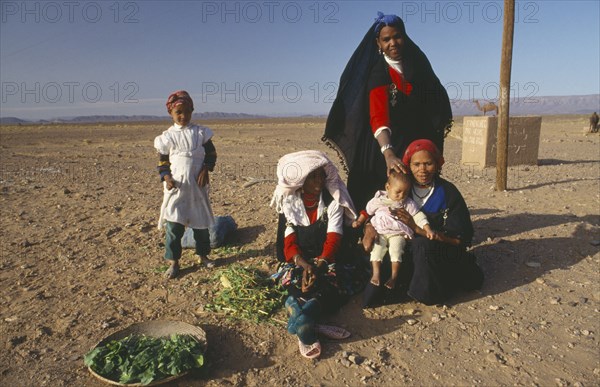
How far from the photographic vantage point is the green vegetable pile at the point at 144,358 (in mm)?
2643

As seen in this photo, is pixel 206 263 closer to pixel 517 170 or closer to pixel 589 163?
pixel 517 170

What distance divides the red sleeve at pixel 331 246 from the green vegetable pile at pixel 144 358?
1156 mm

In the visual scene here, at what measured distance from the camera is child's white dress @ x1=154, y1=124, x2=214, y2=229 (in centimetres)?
411

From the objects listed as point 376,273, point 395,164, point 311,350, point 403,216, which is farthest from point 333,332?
point 395,164

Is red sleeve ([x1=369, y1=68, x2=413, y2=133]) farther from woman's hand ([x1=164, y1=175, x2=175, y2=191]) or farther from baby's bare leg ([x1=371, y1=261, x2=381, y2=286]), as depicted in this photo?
woman's hand ([x1=164, y1=175, x2=175, y2=191])

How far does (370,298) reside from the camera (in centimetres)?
346

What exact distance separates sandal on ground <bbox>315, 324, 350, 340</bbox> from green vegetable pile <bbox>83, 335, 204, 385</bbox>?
834 mm

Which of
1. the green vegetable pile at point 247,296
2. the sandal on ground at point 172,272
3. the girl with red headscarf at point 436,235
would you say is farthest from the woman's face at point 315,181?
the sandal on ground at point 172,272

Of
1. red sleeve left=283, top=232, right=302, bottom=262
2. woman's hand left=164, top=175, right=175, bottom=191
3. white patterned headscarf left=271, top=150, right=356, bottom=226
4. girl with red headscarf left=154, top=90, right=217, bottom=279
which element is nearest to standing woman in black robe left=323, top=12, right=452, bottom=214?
white patterned headscarf left=271, top=150, right=356, bottom=226

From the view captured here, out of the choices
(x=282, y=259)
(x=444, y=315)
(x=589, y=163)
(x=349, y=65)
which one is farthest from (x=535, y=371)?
(x=589, y=163)

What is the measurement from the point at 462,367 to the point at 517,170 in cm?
837

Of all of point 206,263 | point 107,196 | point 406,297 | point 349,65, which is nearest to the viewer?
point 406,297

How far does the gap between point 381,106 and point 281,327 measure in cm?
197

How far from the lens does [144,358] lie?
2.75 m
